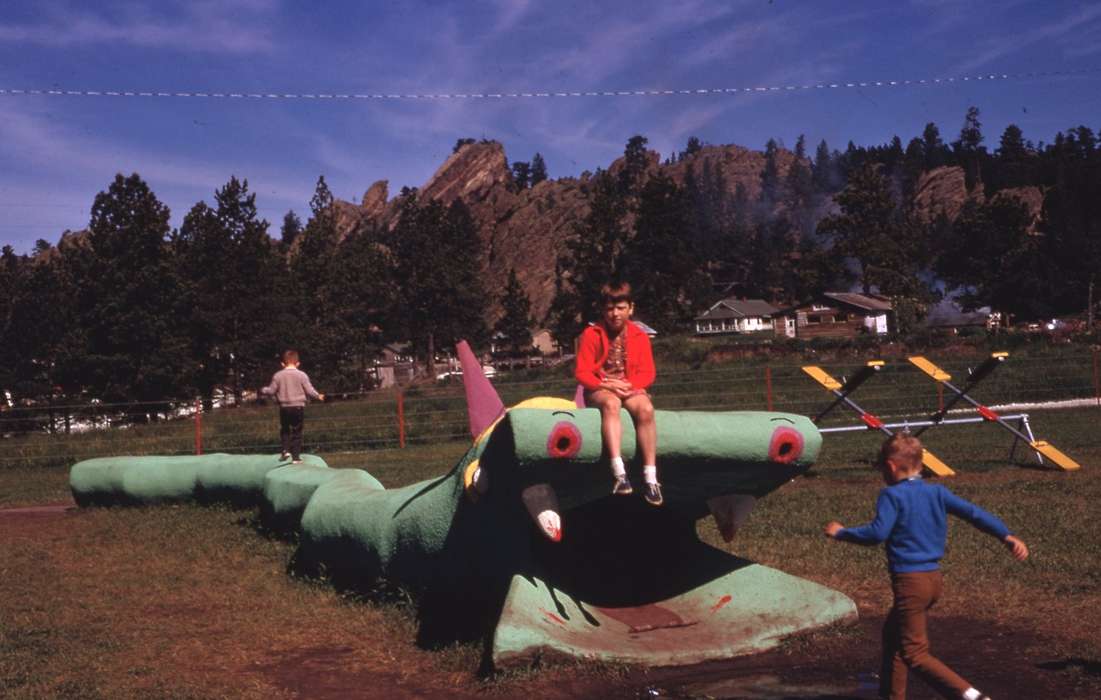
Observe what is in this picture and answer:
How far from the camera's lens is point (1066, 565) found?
7871 mm

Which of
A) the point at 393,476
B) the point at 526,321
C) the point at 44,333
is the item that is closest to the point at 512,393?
the point at 393,476

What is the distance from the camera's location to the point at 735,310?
10888 cm

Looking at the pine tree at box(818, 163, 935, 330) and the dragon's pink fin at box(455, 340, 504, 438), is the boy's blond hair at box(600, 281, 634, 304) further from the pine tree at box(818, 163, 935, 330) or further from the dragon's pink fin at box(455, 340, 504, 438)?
the pine tree at box(818, 163, 935, 330)

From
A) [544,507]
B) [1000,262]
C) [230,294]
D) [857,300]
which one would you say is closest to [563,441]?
[544,507]

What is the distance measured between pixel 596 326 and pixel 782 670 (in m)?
2.24

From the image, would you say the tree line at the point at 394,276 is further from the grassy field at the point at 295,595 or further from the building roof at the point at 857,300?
the grassy field at the point at 295,595

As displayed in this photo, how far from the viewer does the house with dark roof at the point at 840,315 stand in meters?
85.8

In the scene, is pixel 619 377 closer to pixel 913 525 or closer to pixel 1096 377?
pixel 913 525

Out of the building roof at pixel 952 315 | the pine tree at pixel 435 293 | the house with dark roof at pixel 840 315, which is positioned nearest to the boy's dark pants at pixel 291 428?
the pine tree at pixel 435 293

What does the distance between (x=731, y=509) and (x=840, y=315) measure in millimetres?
86073

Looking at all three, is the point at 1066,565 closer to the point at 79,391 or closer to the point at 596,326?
the point at 596,326

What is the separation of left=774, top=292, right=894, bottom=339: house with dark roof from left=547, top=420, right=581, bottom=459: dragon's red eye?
3180 inches

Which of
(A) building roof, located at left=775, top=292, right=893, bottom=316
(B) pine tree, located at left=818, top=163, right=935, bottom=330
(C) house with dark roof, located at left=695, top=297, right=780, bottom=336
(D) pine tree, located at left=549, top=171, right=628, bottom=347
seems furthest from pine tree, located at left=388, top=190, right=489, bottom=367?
(C) house with dark roof, located at left=695, top=297, right=780, bottom=336

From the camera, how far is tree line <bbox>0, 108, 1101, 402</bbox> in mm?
40750
